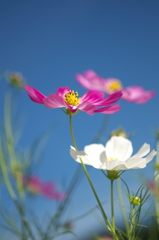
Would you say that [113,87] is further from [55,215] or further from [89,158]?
[89,158]

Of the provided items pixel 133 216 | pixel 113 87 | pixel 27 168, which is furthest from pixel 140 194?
pixel 113 87

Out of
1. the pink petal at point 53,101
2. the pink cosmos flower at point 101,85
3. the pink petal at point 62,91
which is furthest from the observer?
the pink cosmos flower at point 101,85

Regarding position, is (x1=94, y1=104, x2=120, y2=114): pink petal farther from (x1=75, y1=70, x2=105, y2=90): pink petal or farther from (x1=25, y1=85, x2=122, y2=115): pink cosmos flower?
(x1=75, y1=70, x2=105, y2=90): pink petal

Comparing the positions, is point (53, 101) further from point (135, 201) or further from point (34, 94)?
point (135, 201)

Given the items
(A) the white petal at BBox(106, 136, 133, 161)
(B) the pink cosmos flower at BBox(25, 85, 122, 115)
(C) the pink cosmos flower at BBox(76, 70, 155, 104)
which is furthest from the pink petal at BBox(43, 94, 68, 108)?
(C) the pink cosmos flower at BBox(76, 70, 155, 104)

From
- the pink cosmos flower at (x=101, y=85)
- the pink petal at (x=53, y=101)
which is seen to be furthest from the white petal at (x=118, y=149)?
the pink cosmos flower at (x=101, y=85)

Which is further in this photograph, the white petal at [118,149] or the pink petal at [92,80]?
the pink petal at [92,80]

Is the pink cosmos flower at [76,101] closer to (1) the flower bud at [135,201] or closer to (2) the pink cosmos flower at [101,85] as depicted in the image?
(1) the flower bud at [135,201]

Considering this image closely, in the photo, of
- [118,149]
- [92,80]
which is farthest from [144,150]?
[92,80]
